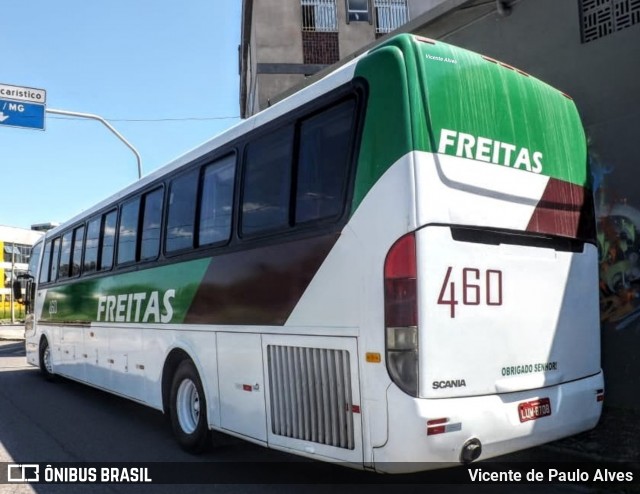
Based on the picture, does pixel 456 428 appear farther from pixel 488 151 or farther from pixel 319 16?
pixel 319 16

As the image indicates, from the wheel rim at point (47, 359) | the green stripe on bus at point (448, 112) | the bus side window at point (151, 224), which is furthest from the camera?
the wheel rim at point (47, 359)

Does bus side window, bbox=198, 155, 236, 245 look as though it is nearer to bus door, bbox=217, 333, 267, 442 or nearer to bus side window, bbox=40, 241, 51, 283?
bus door, bbox=217, 333, 267, 442

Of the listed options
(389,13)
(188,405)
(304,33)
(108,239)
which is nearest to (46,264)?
(108,239)

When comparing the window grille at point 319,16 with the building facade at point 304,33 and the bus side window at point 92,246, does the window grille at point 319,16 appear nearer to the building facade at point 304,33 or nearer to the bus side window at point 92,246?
the building facade at point 304,33

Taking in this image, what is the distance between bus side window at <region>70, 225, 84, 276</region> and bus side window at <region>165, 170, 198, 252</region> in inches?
153

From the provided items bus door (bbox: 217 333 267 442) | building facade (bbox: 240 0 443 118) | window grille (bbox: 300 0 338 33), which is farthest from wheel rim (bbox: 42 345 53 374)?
window grille (bbox: 300 0 338 33)

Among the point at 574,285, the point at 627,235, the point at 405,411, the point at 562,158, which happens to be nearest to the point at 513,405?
the point at 405,411

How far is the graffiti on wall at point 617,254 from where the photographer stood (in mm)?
6605

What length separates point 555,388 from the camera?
434 cm

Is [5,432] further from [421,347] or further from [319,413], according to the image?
[421,347]

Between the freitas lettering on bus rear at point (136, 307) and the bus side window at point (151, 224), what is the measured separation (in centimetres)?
A: 50

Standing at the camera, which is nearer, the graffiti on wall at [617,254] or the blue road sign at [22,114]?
the graffiti on wall at [617,254]

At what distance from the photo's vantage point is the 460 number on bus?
3.74 metres

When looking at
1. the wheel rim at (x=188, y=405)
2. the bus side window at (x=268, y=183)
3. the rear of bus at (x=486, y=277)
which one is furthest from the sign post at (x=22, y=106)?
the rear of bus at (x=486, y=277)
